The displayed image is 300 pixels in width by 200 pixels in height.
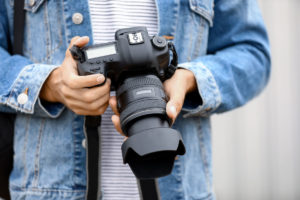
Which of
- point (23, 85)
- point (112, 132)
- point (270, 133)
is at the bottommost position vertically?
point (270, 133)

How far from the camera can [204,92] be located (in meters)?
0.92

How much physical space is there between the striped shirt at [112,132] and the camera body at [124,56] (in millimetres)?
142

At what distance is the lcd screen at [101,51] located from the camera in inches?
31.4

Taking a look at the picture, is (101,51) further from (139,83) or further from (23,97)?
(23,97)

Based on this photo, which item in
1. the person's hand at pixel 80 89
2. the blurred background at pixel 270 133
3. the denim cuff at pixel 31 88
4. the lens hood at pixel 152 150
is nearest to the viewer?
the lens hood at pixel 152 150

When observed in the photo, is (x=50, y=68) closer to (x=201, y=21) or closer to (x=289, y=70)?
(x=201, y=21)

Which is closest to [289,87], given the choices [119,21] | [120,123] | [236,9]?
[236,9]

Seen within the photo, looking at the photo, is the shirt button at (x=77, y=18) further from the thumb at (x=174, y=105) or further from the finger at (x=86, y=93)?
the thumb at (x=174, y=105)

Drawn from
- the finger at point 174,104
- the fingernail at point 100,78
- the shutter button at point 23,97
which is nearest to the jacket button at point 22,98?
the shutter button at point 23,97

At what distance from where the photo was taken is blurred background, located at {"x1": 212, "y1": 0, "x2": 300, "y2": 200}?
2812 mm

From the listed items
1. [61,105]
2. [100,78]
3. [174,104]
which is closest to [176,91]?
[174,104]

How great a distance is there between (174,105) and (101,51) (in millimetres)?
181

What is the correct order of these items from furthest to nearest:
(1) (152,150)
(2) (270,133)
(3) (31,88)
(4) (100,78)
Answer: (2) (270,133), (3) (31,88), (4) (100,78), (1) (152,150)

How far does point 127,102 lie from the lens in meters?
0.75
